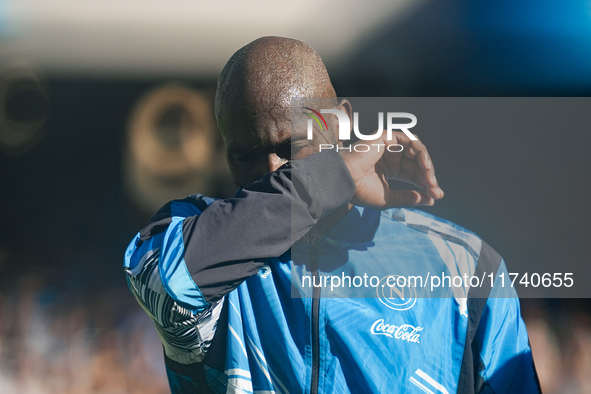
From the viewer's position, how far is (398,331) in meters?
1.10

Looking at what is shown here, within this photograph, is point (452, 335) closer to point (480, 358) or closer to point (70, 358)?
point (480, 358)

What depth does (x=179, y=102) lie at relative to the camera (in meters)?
3.20

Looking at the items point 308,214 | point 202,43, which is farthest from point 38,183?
point 308,214

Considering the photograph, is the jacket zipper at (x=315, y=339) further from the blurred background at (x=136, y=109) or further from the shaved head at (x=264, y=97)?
the blurred background at (x=136, y=109)

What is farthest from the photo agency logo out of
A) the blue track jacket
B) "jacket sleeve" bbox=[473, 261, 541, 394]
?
"jacket sleeve" bbox=[473, 261, 541, 394]

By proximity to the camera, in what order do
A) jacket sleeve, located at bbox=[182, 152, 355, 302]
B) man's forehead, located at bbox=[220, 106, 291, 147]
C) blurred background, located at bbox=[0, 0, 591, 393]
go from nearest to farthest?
jacket sleeve, located at bbox=[182, 152, 355, 302] → man's forehead, located at bbox=[220, 106, 291, 147] → blurred background, located at bbox=[0, 0, 591, 393]

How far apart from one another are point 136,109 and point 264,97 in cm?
230

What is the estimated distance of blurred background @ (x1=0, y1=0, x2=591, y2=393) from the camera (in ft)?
9.00

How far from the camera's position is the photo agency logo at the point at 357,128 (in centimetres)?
114

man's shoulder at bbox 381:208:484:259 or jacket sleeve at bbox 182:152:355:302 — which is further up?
man's shoulder at bbox 381:208:484:259

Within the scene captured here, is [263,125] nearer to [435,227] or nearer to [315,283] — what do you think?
[315,283]

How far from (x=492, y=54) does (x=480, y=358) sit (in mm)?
2018

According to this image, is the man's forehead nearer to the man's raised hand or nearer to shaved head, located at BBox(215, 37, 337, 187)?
shaved head, located at BBox(215, 37, 337, 187)

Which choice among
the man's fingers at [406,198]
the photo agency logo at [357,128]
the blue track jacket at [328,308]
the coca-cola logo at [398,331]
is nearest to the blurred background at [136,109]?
the photo agency logo at [357,128]
